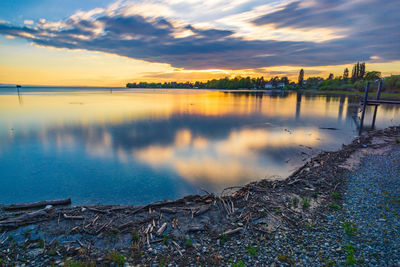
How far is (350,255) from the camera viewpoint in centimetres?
590

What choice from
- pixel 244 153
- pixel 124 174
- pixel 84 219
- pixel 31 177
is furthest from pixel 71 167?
pixel 244 153

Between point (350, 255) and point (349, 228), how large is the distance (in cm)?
164

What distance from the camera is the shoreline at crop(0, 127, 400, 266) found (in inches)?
252

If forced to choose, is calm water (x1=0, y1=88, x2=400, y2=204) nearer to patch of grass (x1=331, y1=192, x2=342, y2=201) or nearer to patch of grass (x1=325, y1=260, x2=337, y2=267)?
patch of grass (x1=331, y1=192, x2=342, y2=201)

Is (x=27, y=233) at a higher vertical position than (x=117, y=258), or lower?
lower

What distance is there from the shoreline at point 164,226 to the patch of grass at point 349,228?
0.98m

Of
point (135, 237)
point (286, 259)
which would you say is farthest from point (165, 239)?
point (286, 259)

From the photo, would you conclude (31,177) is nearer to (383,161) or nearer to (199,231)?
(199,231)

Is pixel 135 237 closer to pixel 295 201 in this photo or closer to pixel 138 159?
pixel 295 201

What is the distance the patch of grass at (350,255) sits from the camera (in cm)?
568

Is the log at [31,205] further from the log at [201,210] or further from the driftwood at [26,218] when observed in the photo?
the log at [201,210]

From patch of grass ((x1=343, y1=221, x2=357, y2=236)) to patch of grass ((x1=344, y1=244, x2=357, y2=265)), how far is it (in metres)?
0.75

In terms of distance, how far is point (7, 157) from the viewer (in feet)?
54.3

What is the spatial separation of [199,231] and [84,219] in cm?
486
